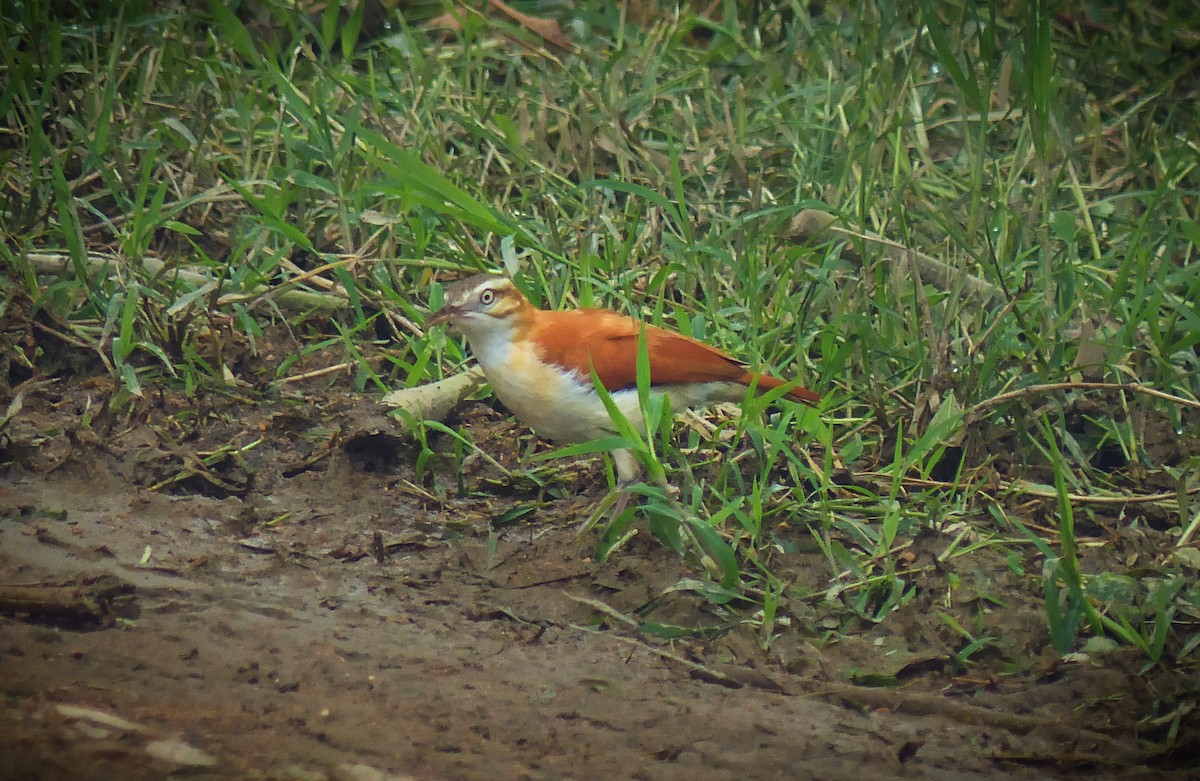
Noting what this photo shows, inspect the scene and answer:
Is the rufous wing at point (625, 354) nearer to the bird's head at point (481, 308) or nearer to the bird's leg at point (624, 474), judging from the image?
the bird's head at point (481, 308)

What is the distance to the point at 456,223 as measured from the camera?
5504 mm

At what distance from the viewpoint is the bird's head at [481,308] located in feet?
14.5

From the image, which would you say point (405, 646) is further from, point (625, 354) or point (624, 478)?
point (625, 354)

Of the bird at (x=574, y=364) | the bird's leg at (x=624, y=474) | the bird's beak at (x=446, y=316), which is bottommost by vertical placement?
the bird's leg at (x=624, y=474)

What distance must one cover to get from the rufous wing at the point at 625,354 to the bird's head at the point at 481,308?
0.10 m

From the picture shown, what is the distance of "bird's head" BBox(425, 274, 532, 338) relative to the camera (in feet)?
14.5

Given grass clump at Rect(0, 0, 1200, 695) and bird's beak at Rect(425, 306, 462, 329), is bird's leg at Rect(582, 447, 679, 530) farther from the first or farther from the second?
bird's beak at Rect(425, 306, 462, 329)

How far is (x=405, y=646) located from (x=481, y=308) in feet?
4.75

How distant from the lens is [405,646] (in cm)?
330

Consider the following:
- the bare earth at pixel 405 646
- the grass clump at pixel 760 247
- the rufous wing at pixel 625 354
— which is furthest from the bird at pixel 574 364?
the bare earth at pixel 405 646

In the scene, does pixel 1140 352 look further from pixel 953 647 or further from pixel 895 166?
pixel 953 647

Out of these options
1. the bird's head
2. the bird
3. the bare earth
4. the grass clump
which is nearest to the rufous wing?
the bird

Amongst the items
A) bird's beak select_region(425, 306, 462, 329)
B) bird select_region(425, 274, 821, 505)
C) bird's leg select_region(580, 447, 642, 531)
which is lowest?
bird's leg select_region(580, 447, 642, 531)

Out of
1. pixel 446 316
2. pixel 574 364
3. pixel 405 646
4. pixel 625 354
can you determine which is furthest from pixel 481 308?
pixel 405 646
